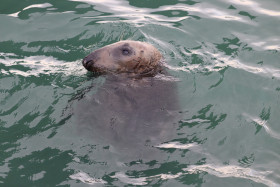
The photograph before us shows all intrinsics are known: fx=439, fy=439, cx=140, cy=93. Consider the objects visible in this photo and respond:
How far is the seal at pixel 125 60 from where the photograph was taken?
7910 mm

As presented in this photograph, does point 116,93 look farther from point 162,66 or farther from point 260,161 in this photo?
point 260,161

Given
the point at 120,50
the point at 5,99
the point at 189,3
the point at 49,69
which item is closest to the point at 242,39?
the point at 189,3

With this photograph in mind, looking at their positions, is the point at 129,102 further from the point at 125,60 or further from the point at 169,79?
the point at 169,79

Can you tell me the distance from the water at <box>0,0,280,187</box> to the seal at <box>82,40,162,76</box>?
0.30 meters

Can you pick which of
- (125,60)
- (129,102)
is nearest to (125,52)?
(125,60)

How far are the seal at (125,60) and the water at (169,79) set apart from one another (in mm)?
303

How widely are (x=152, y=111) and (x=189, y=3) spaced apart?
567 centimetres

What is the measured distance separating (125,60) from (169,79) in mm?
907

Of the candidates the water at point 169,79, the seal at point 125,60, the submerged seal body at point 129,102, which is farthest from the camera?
the seal at point 125,60

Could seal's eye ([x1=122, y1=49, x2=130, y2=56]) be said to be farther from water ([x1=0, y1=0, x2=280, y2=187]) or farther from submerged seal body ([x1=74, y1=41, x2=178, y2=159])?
water ([x1=0, y1=0, x2=280, y2=187])

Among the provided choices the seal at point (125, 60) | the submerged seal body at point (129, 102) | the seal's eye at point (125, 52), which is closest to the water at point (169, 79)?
the submerged seal body at point (129, 102)

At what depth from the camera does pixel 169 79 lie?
27.0 feet

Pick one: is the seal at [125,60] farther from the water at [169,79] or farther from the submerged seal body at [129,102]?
the water at [169,79]

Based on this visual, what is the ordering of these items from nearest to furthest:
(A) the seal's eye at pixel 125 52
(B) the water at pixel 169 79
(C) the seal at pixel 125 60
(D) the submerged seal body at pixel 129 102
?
(B) the water at pixel 169 79 → (D) the submerged seal body at pixel 129 102 → (C) the seal at pixel 125 60 → (A) the seal's eye at pixel 125 52
